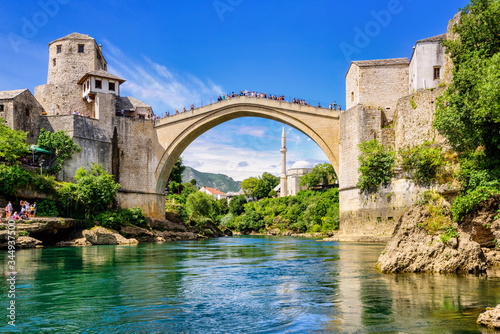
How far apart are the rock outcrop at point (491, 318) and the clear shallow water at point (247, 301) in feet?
0.57

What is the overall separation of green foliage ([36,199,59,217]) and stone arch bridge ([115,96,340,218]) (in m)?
7.29

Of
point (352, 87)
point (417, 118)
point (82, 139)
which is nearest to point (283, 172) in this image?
point (352, 87)

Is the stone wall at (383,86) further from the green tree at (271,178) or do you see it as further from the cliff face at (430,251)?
the green tree at (271,178)

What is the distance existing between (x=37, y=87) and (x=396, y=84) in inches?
1083

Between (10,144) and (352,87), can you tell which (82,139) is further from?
(352,87)

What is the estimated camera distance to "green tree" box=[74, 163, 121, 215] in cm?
2633

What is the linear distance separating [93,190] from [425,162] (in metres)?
18.9

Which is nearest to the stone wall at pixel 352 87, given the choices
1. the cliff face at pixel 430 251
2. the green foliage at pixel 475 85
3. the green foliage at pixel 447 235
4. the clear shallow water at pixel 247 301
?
the green foliage at pixel 475 85

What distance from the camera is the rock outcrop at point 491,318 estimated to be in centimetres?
527

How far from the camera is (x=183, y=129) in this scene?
33.1m

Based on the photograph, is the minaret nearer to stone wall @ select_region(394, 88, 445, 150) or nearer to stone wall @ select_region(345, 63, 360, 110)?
stone wall @ select_region(345, 63, 360, 110)

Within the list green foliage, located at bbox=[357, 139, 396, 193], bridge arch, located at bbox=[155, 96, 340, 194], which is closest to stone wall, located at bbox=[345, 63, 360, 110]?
bridge arch, located at bbox=[155, 96, 340, 194]

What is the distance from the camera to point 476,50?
53.7 feet

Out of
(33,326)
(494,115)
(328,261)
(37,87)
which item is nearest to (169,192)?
(37,87)
